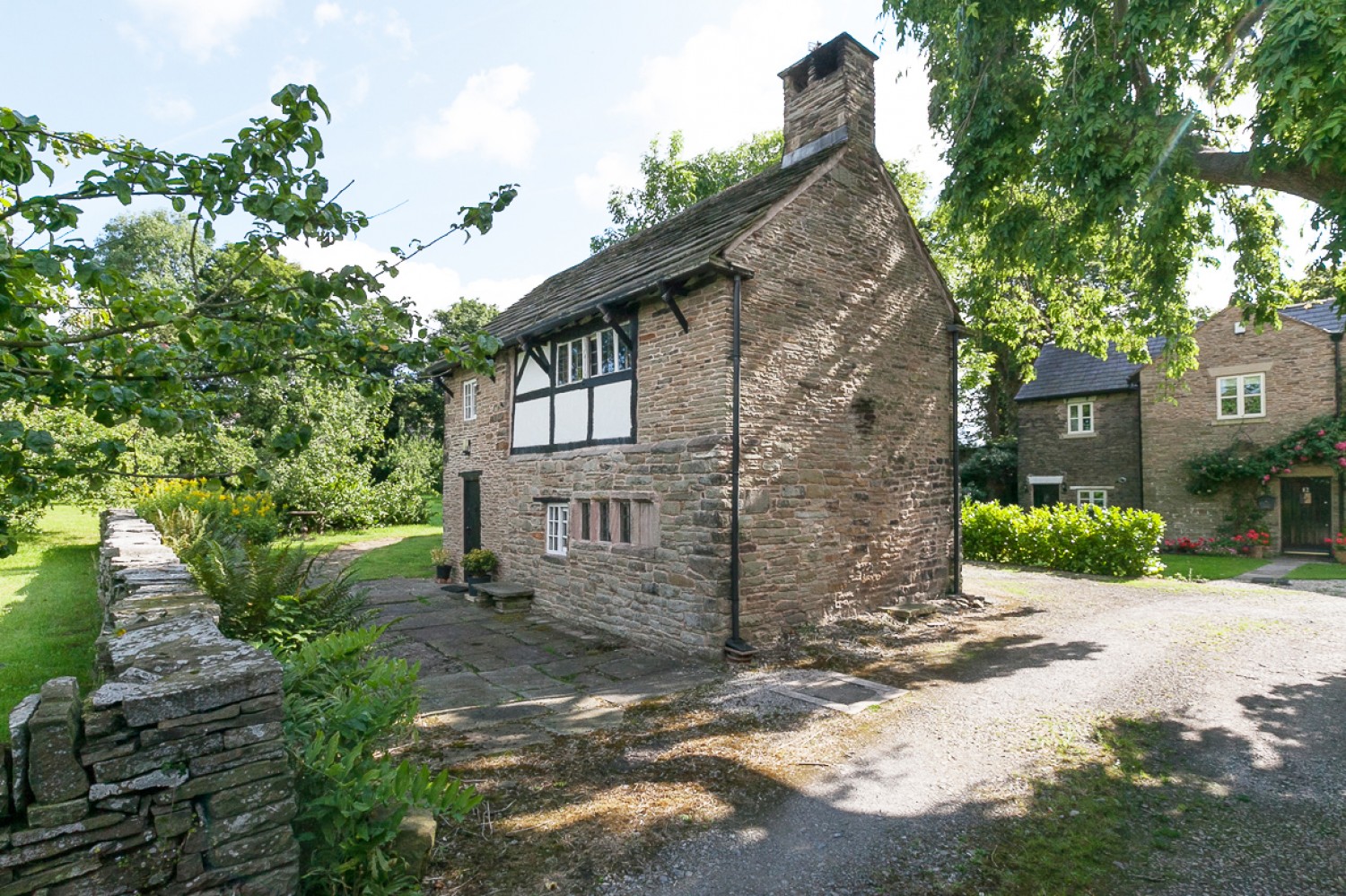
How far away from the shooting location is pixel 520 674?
866 centimetres

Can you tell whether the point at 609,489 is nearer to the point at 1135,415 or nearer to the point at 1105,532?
the point at 1105,532

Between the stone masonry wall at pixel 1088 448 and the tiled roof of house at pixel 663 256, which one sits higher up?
the tiled roof of house at pixel 663 256

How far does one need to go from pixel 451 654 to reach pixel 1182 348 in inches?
544

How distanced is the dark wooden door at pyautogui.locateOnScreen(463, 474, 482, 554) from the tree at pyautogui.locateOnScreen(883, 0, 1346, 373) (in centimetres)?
1131

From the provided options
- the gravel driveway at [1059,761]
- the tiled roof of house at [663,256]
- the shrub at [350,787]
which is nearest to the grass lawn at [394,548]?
the tiled roof of house at [663,256]

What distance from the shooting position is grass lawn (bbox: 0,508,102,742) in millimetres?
6477

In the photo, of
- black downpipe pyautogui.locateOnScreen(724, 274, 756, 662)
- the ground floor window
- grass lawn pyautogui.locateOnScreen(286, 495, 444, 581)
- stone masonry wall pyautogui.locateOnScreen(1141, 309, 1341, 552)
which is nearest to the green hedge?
stone masonry wall pyautogui.locateOnScreen(1141, 309, 1341, 552)

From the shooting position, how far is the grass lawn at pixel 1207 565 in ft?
55.9

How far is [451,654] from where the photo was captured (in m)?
9.69

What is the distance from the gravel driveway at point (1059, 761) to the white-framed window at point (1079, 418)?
49.9 ft

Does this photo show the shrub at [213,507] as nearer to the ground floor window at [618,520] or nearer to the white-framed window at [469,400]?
the white-framed window at [469,400]

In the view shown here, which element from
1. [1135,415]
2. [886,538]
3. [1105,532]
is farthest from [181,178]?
[1135,415]

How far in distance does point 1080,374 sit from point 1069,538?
10962 mm

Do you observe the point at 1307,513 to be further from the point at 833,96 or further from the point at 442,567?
the point at 442,567
